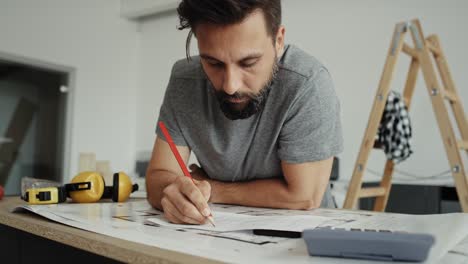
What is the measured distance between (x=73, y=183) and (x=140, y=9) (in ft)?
11.8

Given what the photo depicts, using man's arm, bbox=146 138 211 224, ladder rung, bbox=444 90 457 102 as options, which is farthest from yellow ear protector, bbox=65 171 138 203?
ladder rung, bbox=444 90 457 102

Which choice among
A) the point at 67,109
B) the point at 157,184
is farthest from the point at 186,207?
the point at 67,109

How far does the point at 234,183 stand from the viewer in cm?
107

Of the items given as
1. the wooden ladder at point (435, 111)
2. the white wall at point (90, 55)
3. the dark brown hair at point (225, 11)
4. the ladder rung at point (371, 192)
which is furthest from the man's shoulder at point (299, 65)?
A: the white wall at point (90, 55)

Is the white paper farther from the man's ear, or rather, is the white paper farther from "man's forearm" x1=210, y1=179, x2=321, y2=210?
the man's ear

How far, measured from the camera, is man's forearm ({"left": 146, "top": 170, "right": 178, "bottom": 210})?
3.07 ft

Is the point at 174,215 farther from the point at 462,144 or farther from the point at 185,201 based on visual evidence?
the point at 462,144

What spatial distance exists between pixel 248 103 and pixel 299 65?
0.62ft

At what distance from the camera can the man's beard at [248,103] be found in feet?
3.24

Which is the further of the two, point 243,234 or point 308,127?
point 308,127

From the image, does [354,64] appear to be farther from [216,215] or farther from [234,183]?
[216,215]

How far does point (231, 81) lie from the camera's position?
2.97 feet

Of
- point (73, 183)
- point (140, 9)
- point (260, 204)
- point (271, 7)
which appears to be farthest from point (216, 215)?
point (140, 9)

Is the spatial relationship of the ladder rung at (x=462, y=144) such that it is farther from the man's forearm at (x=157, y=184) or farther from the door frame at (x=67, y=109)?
the door frame at (x=67, y=109)
